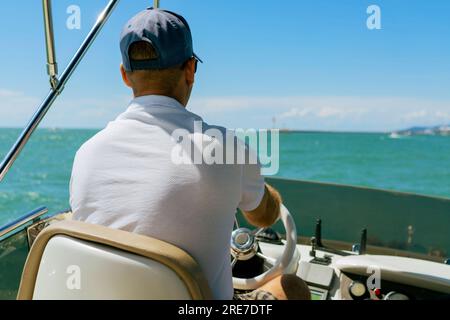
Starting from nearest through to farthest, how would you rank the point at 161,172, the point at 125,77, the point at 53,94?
the point at 161,172, the point at 125,77, the point at 53,94

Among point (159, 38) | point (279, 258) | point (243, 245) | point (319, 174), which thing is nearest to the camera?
point (159, 38)

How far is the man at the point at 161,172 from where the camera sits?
3.19ft

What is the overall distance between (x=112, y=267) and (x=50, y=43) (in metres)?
0.87

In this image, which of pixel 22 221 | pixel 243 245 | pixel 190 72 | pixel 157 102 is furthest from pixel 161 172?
pixel 22 221

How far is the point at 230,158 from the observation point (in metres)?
1.05

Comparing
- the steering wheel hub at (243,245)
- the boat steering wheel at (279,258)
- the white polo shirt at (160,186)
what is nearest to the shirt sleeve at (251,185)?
the white polo shirt at (160,186)

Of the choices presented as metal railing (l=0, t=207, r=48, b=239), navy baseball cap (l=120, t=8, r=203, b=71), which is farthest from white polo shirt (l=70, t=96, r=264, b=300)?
metal railing (l=0, t=207, r=48, b=239)

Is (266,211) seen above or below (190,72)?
below

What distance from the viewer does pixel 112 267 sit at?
34.1 inches

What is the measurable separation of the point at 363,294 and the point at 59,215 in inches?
61.2

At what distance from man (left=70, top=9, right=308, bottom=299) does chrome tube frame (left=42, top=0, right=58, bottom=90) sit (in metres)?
0.31

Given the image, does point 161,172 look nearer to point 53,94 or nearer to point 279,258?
point 53,94
